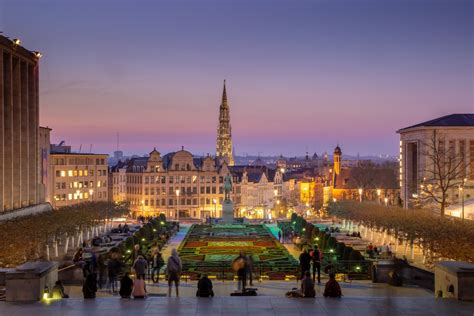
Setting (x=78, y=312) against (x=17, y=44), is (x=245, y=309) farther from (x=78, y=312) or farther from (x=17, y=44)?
(x=17, y=44)

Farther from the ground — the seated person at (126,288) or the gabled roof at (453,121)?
the gabled roof at (453,121)

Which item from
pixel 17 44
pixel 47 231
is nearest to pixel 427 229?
pixel 47 231

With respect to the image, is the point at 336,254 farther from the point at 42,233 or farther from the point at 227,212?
the point at 227,212

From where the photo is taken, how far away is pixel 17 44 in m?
81.6

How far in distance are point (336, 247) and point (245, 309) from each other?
91.8ft

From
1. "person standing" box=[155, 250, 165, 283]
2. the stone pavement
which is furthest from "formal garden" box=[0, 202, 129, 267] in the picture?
the stone pavement

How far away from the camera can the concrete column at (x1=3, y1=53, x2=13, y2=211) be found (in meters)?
79.0

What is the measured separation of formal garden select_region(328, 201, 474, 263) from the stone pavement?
15758mm

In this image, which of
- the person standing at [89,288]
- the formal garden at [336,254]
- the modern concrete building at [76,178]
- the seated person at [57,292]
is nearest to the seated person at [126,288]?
the person standing at [89,288]

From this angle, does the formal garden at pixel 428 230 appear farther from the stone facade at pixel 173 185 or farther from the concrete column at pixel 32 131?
the stone facade at pixel 173 185

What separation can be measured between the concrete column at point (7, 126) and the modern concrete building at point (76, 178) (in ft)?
185

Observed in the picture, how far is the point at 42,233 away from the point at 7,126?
32828 mm

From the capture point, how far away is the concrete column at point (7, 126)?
259 ft

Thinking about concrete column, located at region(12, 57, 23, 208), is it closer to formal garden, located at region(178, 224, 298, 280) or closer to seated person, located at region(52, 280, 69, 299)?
formal garden, located at region(178, 224, 298, 280)
